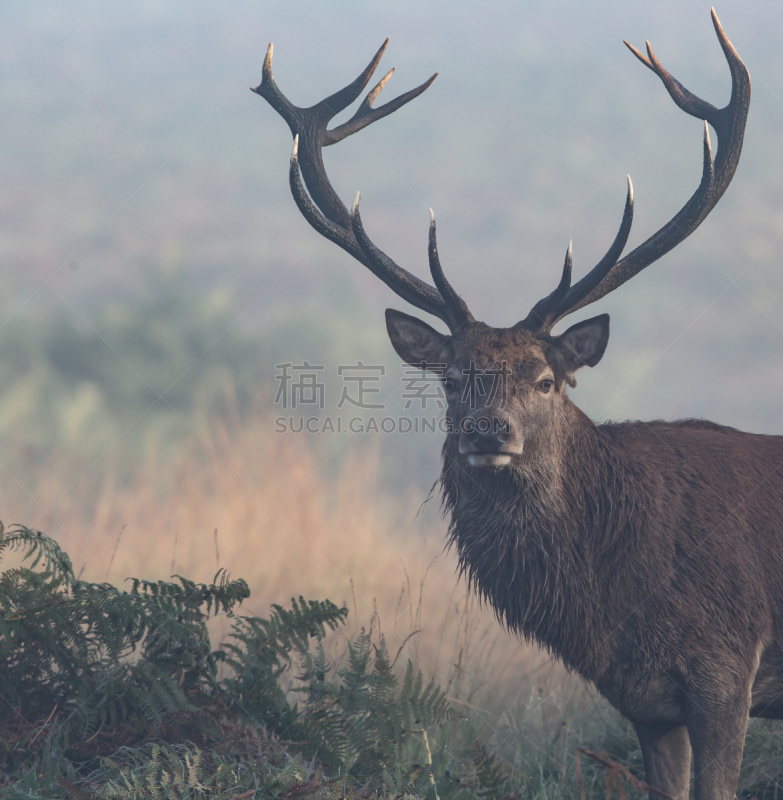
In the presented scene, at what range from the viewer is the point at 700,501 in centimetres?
493

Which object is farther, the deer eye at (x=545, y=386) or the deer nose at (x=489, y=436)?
the deer eye at (x=545, y=386)

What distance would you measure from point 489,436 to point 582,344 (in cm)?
109

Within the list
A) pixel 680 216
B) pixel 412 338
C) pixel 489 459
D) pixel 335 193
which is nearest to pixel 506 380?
pixel 489 459

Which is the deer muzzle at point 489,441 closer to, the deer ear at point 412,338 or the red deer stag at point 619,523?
the red deer stag at point 619,523

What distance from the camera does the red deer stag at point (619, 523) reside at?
4.57m

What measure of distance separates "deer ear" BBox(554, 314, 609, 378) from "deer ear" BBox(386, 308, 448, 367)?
2.46ft

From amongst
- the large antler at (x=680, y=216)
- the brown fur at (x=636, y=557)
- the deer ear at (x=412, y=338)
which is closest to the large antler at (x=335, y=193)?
the deer ear at (x=412, y=338)

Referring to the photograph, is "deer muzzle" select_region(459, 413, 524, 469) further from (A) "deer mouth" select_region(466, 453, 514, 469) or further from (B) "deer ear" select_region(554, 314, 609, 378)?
(B) "deer ear" select_region(554, 314, 609, 378)

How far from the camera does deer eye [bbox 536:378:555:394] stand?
5008mm

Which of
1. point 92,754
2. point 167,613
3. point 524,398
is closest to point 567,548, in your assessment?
point 524,398

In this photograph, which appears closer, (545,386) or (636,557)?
(636,557)

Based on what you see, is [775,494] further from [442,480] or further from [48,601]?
[48,601]

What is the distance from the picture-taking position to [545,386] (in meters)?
5.04

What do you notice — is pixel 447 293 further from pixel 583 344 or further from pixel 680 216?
pixel 680 216
